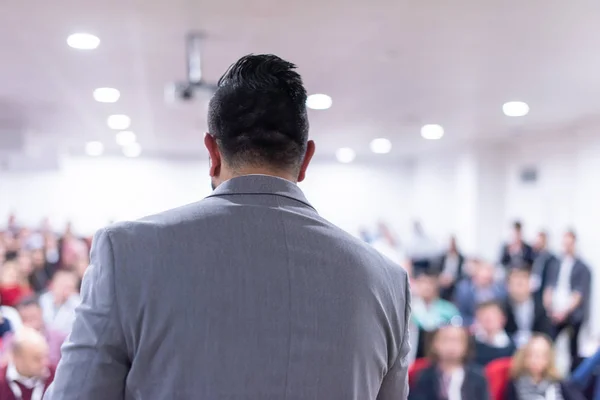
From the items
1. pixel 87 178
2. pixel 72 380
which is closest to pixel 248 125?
pixel 72 380

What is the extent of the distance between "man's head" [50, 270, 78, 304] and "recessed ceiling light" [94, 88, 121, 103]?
2247mm

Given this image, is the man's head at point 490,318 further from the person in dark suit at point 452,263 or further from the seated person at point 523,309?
the person in dark suit at point 452,263

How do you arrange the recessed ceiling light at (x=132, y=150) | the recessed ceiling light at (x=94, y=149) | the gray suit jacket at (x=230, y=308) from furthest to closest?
the recessed ceiling light at (x=132, y=150)
the recessed ceiling light at (x=94, y=149)
the gray suit jacket at (x=230, y=308)

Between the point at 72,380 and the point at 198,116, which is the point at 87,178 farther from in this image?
the point at 72,380

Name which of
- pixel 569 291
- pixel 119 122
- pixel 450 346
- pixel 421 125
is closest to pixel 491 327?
pixel 450 346

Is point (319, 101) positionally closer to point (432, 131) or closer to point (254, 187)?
point (432, 131)

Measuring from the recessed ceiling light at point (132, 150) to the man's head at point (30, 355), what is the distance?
8458 mm

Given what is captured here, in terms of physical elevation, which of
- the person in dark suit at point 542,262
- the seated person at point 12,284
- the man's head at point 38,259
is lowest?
the person in dark suit at point 542,262

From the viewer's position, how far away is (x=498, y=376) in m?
3.60

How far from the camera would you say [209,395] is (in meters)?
0.73

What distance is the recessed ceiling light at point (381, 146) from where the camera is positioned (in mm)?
10562

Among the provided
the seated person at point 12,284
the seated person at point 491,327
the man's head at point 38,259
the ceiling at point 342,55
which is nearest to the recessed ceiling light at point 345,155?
the ceiling at point 342,55

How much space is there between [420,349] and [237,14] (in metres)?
2.17

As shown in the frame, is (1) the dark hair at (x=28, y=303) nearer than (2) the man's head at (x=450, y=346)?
No
